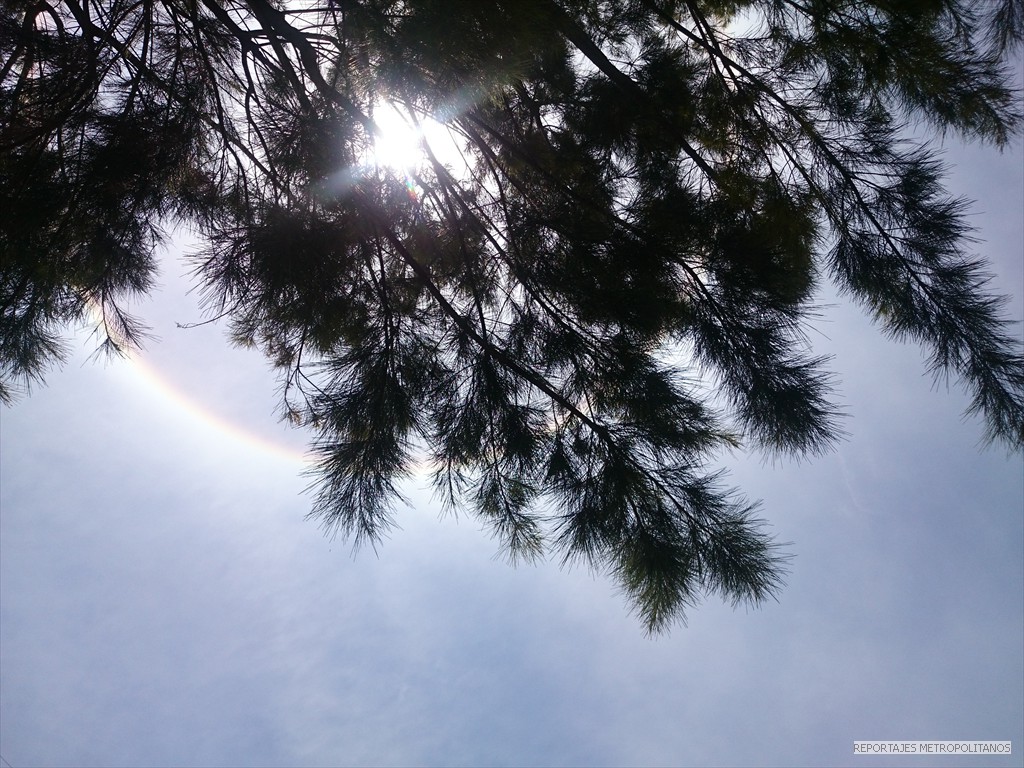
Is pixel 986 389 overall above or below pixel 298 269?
above

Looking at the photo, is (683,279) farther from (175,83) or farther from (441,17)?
(175,83)

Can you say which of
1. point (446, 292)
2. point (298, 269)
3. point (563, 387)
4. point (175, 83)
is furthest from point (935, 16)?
point (175, 83)

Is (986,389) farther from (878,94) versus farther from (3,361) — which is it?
(3,361)

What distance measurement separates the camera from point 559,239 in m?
2.03

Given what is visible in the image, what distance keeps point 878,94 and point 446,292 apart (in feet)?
5.78

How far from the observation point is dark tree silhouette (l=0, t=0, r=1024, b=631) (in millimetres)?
1888

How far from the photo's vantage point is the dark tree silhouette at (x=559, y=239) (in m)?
1.89

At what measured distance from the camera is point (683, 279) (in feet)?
6.73

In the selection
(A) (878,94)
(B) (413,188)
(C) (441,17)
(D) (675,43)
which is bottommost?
(C) (441,17)

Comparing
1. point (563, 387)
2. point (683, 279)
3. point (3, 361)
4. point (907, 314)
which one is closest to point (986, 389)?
point (907, 314)

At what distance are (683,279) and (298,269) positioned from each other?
125 centimetres

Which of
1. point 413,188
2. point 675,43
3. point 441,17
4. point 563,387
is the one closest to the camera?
point 441,17

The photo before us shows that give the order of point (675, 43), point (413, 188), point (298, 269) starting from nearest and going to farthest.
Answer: point (298, 269), point (413, 188), point (675, 43)

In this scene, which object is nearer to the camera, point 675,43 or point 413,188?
point 413,188
